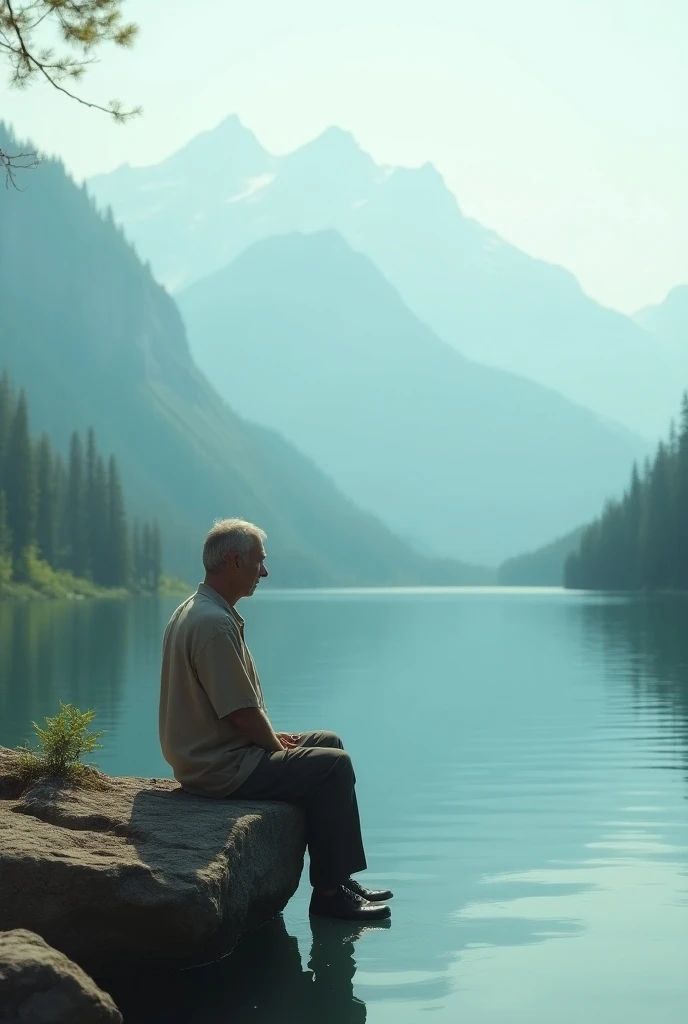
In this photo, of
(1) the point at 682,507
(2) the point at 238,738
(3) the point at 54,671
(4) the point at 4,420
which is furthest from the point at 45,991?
(4) the point at 4,420

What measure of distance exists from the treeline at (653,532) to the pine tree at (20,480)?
48139mm

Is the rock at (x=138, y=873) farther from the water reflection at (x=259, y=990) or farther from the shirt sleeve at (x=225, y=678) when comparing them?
the shirt sleeve at (x=225, y=678)

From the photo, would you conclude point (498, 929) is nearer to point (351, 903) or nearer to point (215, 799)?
point (351, 903)

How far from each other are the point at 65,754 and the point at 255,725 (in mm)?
1244

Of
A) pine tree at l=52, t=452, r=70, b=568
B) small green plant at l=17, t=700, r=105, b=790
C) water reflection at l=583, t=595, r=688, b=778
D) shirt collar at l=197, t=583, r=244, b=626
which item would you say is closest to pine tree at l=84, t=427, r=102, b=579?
pine tree at l=52, t=452, r=70, b=568

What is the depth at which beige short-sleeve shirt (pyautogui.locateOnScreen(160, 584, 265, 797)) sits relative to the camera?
7883 mm

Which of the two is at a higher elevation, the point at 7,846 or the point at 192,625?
the point at 192,625

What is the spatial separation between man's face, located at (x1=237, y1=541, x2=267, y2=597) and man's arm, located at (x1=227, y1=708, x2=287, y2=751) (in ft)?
2.33

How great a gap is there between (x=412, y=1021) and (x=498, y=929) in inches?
68.7

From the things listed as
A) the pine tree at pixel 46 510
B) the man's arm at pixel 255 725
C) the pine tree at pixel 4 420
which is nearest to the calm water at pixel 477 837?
the man's arm at pixel 255 725

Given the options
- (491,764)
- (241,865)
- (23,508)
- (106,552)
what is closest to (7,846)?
(241,865)

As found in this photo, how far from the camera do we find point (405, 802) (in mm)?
13250

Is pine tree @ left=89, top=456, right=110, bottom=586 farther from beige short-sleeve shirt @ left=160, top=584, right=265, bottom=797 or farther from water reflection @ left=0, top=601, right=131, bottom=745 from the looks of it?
beige short-sleeve shirt @ left=160, top=584, right=265, bottom=797

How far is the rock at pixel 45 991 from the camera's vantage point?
17.9 ft
